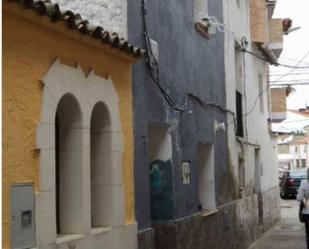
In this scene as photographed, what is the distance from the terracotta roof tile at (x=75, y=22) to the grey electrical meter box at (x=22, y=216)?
4.62ft

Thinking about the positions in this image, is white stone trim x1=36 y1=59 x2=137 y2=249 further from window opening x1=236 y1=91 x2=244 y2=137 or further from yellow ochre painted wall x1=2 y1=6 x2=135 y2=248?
window opening x1=236 y1=91 x2=244 y2=137

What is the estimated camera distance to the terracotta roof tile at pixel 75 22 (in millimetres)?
5398

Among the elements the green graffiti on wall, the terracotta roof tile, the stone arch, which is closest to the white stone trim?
the stone arch

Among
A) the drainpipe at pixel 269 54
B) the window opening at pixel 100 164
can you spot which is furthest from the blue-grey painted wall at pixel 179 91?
the drainpipe at pixel 269 54

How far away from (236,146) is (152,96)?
21.1 ft

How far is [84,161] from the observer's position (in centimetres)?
654

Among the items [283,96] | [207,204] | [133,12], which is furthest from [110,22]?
[283,96]

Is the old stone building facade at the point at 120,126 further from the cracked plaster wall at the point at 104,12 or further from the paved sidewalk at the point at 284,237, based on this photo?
the paved sidewalk at the point at 284,237

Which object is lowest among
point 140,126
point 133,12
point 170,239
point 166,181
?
point 170,239

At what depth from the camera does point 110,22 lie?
7.88 metres

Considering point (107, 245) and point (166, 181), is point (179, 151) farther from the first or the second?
point (107, 245)

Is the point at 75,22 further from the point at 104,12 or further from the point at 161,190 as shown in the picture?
the point at 161,190

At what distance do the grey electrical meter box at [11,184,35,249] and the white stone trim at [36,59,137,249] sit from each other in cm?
11

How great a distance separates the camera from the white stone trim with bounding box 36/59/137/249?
225 inches
